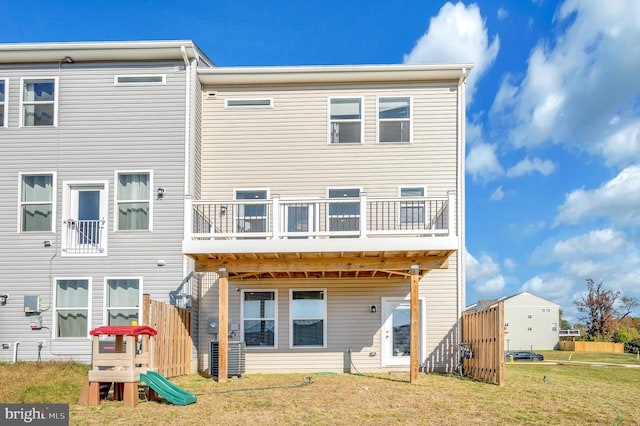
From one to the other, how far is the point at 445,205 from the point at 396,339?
3.70 metres

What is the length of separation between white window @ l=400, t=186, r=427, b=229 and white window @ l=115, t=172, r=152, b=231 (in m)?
6.02

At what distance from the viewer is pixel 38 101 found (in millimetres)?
14406

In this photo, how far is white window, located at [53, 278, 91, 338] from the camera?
13.7m

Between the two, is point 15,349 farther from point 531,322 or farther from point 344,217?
point 531,322

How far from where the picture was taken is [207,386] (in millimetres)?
11234

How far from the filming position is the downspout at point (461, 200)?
568 inches

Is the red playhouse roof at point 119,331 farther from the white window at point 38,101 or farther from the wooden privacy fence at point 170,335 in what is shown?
the white window at point 38,101

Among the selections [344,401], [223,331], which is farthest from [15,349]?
[344,401]

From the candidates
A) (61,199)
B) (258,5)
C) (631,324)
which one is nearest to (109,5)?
(258,5)

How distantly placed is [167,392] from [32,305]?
6.20 m

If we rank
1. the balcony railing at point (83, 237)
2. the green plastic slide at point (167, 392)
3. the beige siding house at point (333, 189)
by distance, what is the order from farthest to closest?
the beige siding house at point (333, 189)
the balcony railing at point (83, 237)
the green plastic slide at point (167, 392)

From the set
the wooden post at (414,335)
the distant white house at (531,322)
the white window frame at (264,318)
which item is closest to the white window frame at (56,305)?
the white window frame at (264,318)

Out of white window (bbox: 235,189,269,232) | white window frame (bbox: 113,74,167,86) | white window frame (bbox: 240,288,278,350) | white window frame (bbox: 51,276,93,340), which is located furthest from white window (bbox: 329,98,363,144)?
white window frame (bbox: 51,276,93,340)

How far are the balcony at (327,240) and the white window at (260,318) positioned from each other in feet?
1.92
